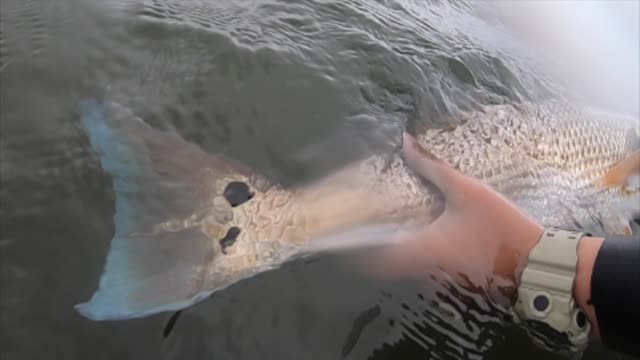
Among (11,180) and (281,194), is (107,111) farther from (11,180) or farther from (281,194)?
(281,194)

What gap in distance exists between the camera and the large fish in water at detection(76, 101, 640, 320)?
1.81 metres

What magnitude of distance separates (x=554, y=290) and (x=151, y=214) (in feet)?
3.46

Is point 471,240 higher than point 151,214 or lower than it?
higher

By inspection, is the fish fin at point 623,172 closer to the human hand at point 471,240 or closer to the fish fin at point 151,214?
the human hand at point 471,240

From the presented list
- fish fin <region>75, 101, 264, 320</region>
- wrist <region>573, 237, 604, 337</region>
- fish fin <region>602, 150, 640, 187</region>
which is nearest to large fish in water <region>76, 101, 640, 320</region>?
fish fin <region>75, 101, 264, 320</region>

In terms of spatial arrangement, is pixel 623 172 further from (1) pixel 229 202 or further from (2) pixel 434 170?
(1) pixel 229 202

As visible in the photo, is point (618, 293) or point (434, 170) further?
point (434, 170)

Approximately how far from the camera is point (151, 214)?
74.5 inches

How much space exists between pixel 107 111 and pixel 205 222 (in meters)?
0.48

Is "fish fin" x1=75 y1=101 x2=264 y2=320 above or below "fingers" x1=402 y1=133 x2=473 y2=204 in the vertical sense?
below

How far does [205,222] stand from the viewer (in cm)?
193

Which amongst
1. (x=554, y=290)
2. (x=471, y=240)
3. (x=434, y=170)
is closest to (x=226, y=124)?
(x=434, y=170)

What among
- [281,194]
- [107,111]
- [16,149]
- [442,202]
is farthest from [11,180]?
[442,202]

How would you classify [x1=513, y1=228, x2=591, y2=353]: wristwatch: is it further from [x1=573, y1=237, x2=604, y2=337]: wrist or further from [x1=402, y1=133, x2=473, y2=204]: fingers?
[x1=402, y1=133, x2=473, y2=204]: fingers
